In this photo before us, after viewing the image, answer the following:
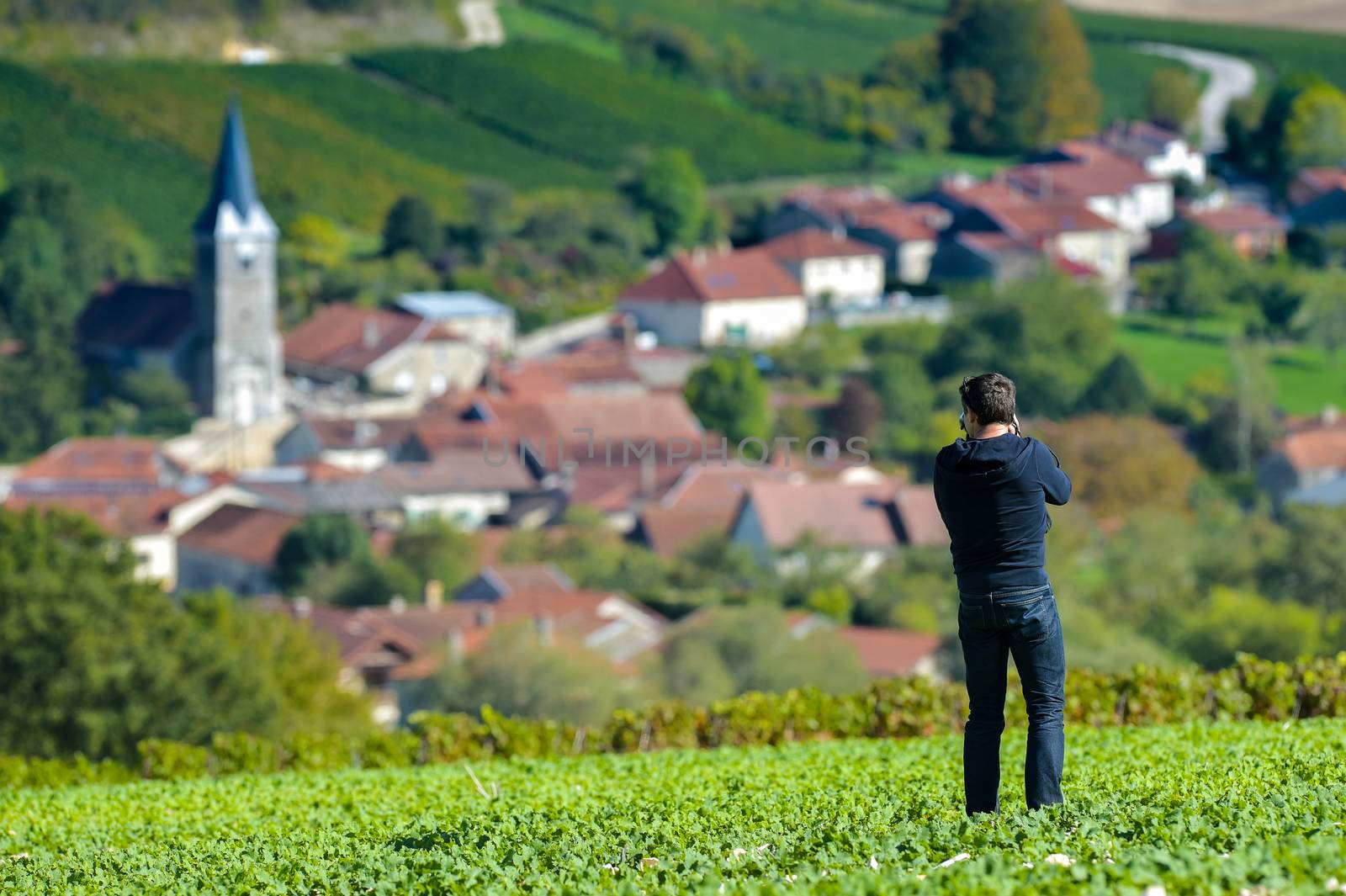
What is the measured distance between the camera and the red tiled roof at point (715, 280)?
201 ft

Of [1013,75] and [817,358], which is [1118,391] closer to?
[817,358]

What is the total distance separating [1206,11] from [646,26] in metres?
25.2

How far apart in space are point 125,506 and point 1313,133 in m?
51.8

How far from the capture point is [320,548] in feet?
137

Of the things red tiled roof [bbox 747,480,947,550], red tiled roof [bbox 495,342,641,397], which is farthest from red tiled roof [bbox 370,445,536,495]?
red tiled roof [bbox 747,480,947,550]

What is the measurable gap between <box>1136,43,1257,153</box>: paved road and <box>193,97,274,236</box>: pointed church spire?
41238mm

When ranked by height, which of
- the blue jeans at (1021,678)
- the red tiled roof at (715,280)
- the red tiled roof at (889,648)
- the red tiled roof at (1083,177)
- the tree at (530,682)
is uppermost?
the blue jeans at (1021,678)

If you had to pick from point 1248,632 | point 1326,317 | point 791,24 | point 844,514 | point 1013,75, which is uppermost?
point 791,24

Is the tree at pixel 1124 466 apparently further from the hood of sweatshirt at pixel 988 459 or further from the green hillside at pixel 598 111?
the hood of sweatshirt at pixel 988 459

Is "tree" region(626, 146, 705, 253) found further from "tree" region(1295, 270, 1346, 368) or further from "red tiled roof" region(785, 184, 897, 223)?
"tree" region(1295, 270, 1346, 368)

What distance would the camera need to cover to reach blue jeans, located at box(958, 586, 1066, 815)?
6648 mm

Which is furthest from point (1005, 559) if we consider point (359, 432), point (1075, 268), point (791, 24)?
point (791, 24)

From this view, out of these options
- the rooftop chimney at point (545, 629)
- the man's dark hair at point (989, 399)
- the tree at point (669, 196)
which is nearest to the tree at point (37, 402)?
the tree at point (669, 196)

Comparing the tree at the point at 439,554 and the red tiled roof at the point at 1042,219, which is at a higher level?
the red tiled roof at the point at 1042,219
